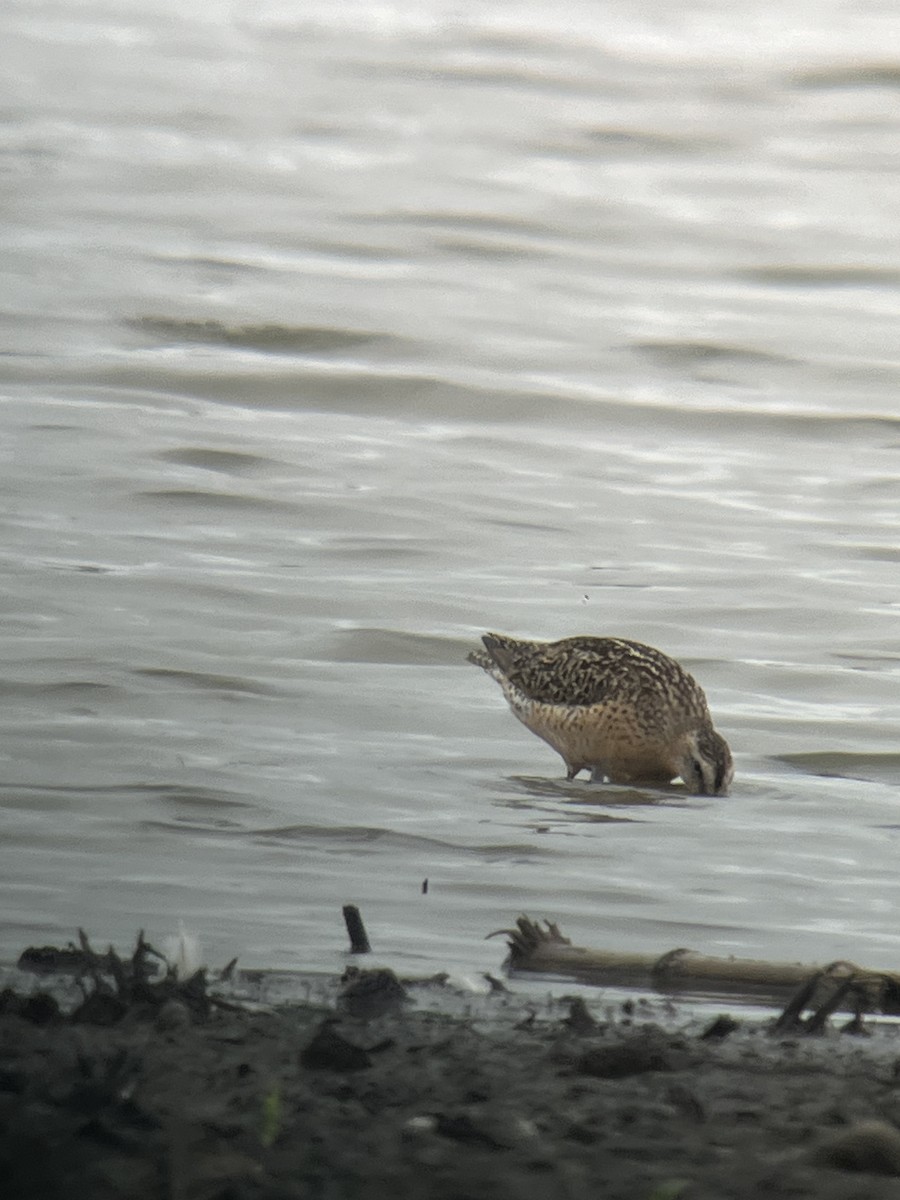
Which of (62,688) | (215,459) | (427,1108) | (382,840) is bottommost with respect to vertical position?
(427,1108)

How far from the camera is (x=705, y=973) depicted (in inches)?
259

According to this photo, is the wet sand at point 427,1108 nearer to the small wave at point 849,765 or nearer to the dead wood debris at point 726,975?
the dead wood debris at point 726,975

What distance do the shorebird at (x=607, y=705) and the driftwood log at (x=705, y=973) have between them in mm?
4852

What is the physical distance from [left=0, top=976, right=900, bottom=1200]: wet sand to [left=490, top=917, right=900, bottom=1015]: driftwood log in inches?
11.7

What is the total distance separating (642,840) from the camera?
9898mm

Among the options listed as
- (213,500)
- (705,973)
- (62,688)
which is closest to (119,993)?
(705,973)

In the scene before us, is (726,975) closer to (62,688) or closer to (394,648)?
(62,688)

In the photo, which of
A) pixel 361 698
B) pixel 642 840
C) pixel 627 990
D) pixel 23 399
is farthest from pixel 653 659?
pixel 23 399

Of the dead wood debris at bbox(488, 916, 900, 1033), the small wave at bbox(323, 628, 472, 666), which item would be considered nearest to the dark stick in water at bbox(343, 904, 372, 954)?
the dead wood debris at bbox(488, 916, 900, 1033)

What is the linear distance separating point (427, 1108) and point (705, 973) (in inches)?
68.5

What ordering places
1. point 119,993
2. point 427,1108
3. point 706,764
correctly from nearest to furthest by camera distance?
point 427,1108, point 119,993, point 706,764

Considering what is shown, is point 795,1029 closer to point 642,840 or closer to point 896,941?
point 896,941

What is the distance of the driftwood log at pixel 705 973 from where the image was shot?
640 cm

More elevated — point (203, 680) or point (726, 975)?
point (203, 680)
